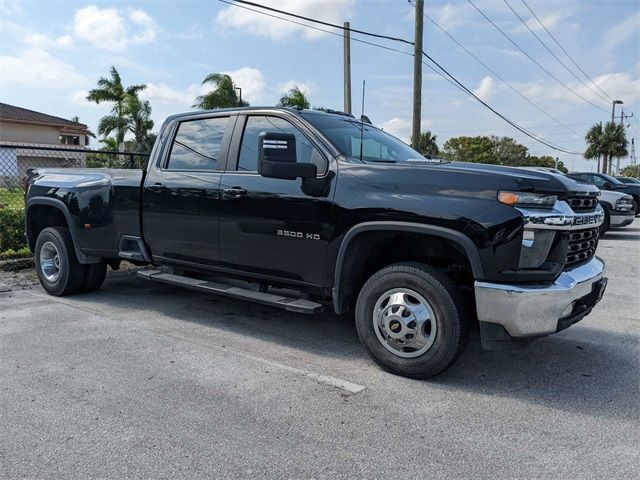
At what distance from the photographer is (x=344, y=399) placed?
11.8 ft

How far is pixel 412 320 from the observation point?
3.84 m

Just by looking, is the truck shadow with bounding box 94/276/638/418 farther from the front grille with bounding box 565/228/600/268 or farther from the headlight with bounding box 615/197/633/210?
the headlight with bounding box 615/197/633/210

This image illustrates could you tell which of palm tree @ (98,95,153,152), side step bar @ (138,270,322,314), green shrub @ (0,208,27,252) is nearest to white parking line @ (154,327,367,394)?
side step bar @ (138,270,322,314)

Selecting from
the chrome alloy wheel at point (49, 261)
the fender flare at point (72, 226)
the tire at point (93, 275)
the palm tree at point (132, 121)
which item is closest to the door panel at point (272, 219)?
the fender flare at point (72, 226)

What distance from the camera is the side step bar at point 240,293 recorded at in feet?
14.3

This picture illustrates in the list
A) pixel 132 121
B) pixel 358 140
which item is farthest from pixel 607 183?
pixel 132 121

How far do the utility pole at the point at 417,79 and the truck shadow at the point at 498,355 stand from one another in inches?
441

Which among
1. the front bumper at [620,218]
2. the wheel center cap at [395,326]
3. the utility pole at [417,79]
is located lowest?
the front bumper at [620,218]

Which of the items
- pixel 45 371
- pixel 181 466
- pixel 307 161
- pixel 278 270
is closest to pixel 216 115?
pixel 307 161

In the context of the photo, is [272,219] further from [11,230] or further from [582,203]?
[11,230]

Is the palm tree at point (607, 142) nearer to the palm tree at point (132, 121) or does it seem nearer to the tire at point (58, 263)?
the palm tree at point (132, 121)

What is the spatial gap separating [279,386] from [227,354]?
2.63ft

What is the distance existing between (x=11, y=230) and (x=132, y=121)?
2596 centimetres

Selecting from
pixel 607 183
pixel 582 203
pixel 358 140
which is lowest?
pixel 607 183
